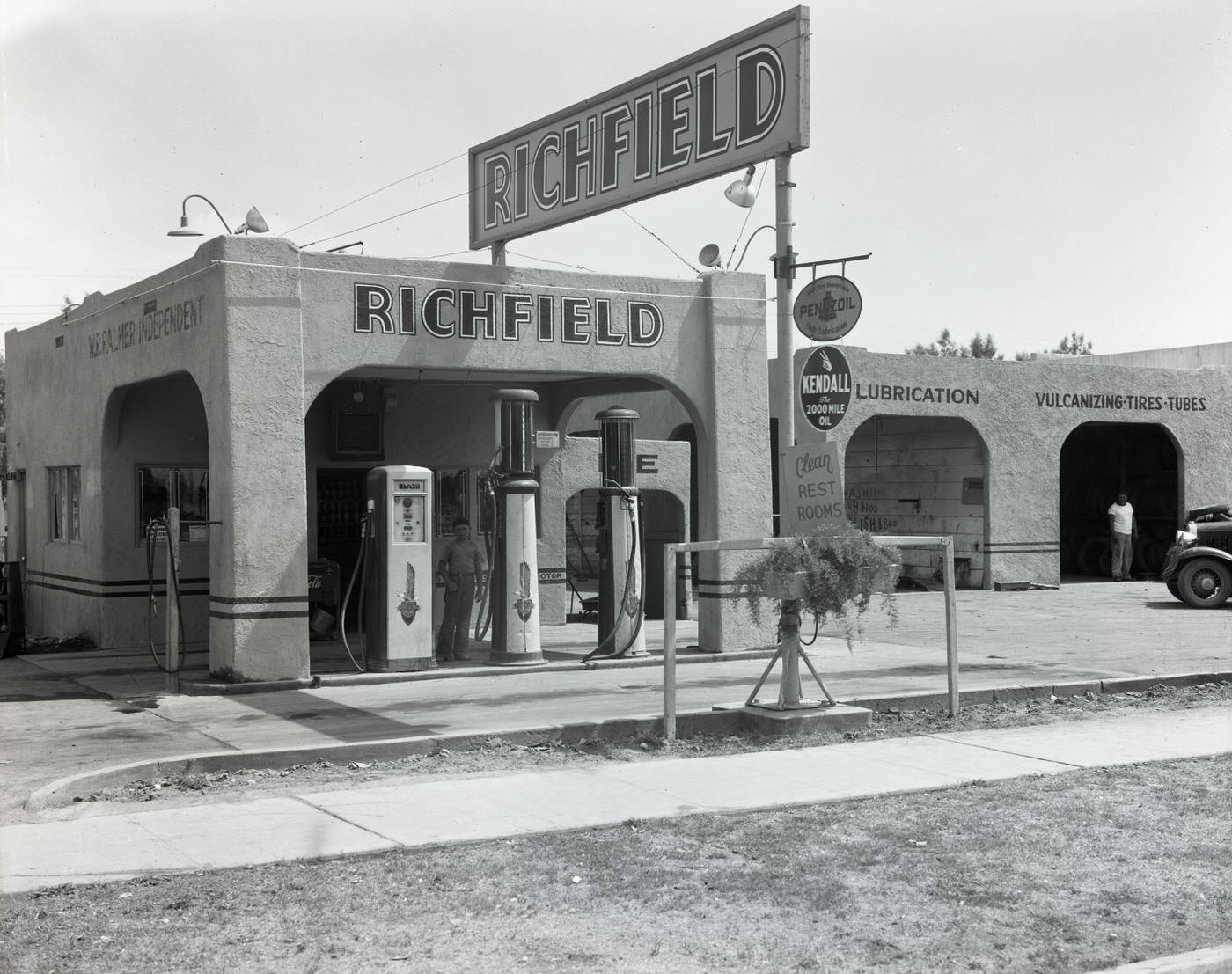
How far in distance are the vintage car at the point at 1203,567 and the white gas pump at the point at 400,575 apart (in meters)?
14.4

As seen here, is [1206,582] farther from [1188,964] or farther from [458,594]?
[1188,964]

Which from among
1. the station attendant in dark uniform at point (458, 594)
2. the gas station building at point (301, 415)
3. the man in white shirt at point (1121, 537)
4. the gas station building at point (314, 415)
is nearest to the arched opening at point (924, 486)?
the gas station building at point (314, 415)

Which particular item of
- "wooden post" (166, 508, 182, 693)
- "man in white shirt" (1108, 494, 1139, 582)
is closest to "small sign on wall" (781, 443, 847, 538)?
"wooden post" (166, 508, 182, 693)

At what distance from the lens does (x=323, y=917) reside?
19.8 ft

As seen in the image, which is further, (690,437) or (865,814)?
(690,437)

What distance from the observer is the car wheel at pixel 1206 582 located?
23.4 m

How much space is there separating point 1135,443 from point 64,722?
2749cm

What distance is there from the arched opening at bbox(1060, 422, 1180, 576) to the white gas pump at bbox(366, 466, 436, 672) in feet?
70.3

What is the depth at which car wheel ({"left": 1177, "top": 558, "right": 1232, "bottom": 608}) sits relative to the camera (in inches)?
920

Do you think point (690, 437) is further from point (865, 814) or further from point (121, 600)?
point (865, 814)

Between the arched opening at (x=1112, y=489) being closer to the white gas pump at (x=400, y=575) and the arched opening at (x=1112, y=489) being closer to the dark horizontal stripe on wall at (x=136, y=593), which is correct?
the white gas pump at (x=400, y=575)

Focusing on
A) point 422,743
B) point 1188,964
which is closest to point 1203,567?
point 422,743

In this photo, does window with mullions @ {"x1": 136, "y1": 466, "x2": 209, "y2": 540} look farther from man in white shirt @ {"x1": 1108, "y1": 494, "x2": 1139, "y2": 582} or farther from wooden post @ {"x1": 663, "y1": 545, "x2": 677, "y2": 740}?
man in white shirt @ {"x1": 1108, "y1": 494, "x2": 1139, "y2": 582}

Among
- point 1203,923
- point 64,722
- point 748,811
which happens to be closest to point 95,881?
point 748,811
